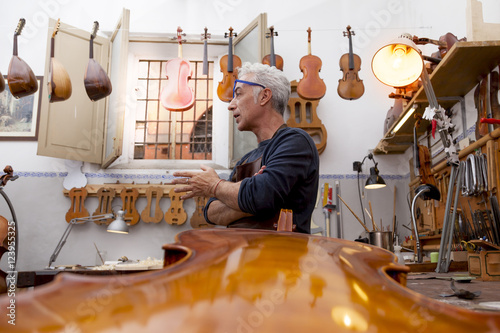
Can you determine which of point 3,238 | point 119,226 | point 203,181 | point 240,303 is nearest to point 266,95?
point 203,181

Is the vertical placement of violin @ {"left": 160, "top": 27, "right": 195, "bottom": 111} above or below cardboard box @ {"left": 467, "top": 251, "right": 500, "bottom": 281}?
above

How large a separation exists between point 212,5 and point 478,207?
4.20m

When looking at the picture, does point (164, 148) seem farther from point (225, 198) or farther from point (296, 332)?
point (296, 332)

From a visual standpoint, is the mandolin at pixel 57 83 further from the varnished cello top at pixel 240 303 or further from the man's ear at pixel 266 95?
the varnished cello top at pixel 240 303

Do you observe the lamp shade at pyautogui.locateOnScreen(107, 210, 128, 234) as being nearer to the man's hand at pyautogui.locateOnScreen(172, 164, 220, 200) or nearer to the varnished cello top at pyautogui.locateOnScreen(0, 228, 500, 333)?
the man's hand at pyautogui.locateOnScreen(172, 164, 220, 200)

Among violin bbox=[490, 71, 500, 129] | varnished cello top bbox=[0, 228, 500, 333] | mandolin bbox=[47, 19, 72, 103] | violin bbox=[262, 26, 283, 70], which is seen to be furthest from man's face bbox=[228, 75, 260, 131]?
violin bbox=[262, 26, 283, 70]

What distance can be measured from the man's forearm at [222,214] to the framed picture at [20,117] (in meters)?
4.72

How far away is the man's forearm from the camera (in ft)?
4.89

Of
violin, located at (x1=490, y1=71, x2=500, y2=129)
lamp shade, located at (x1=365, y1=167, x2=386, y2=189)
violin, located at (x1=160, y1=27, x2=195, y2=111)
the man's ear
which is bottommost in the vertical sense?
lamp shade, located at (x1=365, y1=167, x2=386, y2=189)

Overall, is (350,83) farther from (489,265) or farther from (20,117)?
(20,117)

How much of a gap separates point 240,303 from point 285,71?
210 inches

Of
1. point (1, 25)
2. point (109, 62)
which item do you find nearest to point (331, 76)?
point (109, 62)

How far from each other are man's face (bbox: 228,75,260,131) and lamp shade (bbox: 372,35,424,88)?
4.60 feet

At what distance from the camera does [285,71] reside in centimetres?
560
